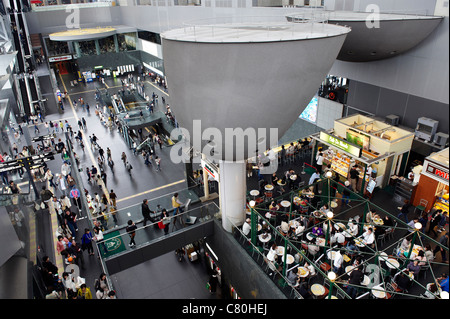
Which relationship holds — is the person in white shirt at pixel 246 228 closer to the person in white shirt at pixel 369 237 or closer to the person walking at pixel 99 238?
the person in white shirt at pixel 369 237

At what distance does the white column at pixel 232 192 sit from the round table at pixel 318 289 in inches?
169

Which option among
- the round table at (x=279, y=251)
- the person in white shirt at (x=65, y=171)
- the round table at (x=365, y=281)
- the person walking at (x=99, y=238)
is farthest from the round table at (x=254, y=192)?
the person in white shirt at (x=65, y=171)

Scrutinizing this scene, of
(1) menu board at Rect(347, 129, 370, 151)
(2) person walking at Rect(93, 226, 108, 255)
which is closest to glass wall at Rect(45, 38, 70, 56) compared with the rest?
(2) person walking at Rect(93, 226, 108, 255)

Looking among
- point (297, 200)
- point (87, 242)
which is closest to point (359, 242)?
point (297, 200)

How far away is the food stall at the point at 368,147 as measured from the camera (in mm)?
15242

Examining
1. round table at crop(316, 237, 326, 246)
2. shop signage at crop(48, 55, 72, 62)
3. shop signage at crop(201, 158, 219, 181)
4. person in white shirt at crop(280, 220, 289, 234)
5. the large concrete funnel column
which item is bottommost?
round table at crop(316, 237, 326, 246)

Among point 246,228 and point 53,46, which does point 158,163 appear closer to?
point 246,228

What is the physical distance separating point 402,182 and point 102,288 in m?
14.0

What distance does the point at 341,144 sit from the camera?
16.0 meters

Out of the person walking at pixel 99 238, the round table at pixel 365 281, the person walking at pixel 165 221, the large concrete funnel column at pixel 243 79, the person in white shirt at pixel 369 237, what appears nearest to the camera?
the large concrete funnel column at pixel 243 79

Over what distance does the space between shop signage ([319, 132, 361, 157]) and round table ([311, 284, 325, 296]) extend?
7124mm

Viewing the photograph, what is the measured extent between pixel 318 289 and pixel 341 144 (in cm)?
789

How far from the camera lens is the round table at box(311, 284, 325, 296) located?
10547 mm

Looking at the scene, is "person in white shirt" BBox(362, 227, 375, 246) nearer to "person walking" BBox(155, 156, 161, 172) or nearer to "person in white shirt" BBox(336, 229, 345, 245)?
"person in white shirt" BBox(336, 229, 345, 245)
